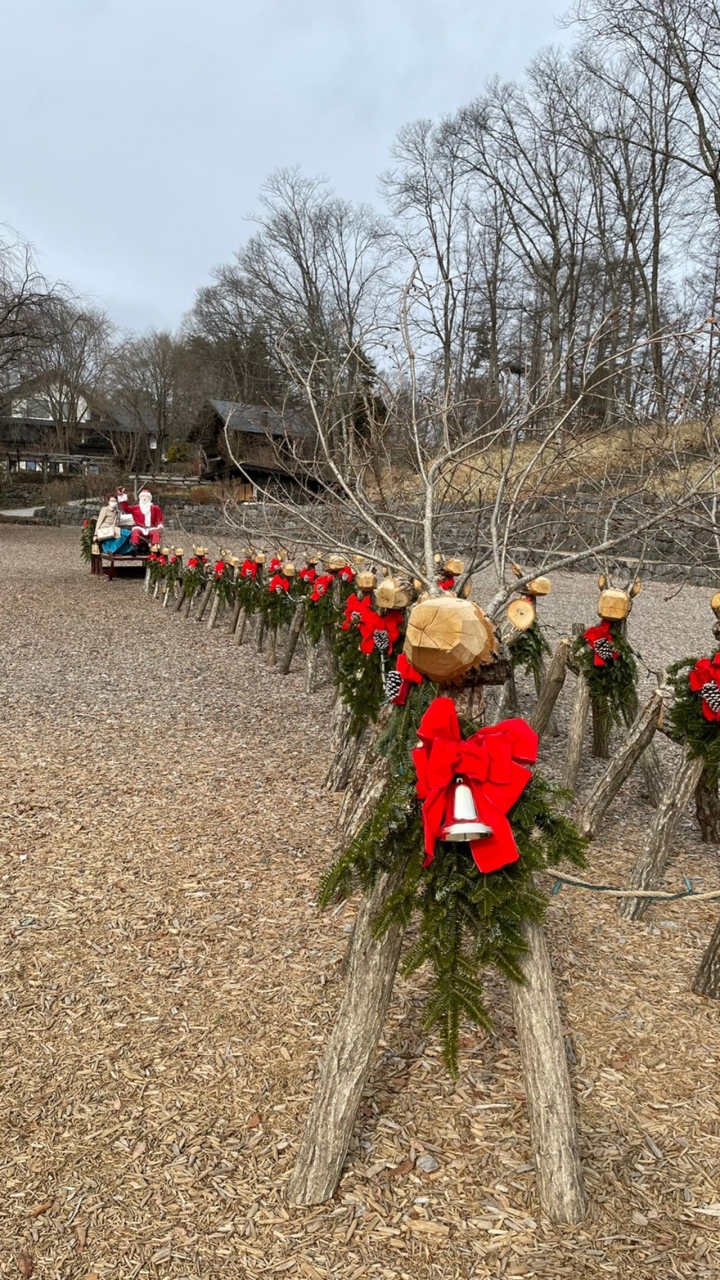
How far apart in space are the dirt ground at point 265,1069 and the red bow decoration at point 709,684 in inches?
34.6

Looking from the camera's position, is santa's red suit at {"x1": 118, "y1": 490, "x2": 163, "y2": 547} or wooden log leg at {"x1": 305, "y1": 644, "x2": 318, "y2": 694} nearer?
wooden log leg at {"x1": 305, "y1": 644, "x2": 318, "y2": 694}

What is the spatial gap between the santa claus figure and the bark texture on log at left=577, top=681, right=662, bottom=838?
444 inches

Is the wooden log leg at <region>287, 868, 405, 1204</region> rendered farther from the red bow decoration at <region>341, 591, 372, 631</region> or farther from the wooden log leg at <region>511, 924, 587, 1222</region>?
the red bow decoration at <region>341, 591, 372, 631</region>

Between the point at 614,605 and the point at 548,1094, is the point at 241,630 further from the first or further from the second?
the point at 548,1094

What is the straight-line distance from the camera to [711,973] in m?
2.64

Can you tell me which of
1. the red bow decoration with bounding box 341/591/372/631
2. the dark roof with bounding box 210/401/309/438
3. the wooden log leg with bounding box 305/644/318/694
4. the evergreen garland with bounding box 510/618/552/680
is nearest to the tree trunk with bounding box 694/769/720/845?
the evergreen garland with bounding box 510/618/552/680

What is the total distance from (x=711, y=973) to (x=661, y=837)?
614mm

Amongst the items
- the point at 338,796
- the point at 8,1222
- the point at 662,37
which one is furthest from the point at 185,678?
the point at 662,37

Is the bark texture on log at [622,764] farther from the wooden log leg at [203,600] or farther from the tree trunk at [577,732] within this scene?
the wooden log leg at [203,600]

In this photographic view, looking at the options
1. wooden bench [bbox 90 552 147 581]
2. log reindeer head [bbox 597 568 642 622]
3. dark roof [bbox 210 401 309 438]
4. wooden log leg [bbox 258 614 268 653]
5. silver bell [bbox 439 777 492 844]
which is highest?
dark roof [bbox 210 401 309 438]

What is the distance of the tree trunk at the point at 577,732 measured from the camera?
438 cm

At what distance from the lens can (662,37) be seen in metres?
13.1

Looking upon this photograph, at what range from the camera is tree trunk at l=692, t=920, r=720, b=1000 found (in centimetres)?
262

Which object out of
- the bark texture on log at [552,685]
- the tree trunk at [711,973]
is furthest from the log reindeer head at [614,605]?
the tree trunk at [711,973]
